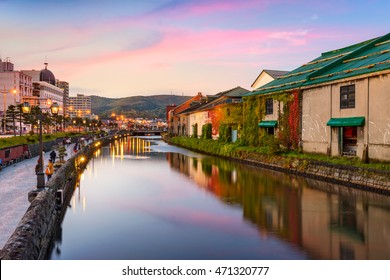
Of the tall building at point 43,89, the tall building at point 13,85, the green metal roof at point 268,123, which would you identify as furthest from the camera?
the tall building at point 43,89

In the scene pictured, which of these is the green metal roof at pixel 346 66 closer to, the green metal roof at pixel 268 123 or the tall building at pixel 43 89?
the green metal roof at pixel 268 123

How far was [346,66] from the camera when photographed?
1230 inches

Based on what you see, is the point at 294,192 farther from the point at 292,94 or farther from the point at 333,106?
the point at 292,94

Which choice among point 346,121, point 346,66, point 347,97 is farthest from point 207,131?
point 346,121

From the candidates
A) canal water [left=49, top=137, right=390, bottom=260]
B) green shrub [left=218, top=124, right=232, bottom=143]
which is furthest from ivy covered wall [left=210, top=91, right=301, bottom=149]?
canal water [left=49, top=137, right=390, bottom=260]

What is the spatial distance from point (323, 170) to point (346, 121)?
4082 mm

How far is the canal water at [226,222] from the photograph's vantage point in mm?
13188

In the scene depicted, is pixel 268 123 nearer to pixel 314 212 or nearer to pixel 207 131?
pixel 314 212

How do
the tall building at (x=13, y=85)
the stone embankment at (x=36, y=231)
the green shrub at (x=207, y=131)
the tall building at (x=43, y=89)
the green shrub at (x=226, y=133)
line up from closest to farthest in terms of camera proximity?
the stone embankment at (x=36, y=231) < the green shrub at (x=226, y=133) < the green shrub at (x=207, y=131) < the tall building at (x=13, y=85) < the tall building at (x=43, y=89)

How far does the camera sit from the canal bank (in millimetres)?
22094

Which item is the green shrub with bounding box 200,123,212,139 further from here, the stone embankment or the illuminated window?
the stone embankment

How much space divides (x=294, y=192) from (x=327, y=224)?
24.3ft

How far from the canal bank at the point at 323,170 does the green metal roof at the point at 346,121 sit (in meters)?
3.30

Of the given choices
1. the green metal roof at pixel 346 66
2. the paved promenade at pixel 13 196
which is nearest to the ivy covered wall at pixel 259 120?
the green metal roof at pixel 346 66
